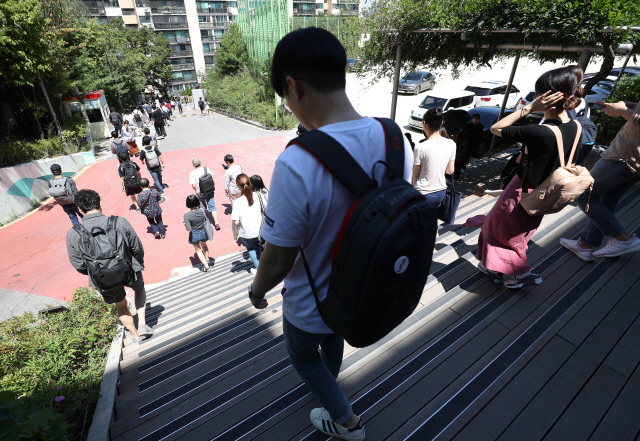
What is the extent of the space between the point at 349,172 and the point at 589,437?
1.92 m

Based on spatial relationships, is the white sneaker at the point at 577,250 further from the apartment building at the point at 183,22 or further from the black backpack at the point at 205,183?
the apartment building at the point at 183,22

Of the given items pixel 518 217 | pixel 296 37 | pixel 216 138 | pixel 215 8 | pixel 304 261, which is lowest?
pixel 216 138

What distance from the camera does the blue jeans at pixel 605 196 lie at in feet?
9.20

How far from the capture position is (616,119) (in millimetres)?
8062

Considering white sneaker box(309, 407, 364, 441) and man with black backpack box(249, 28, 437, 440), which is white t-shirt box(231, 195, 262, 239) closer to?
white sneaker box(309, 407, 364, 441)

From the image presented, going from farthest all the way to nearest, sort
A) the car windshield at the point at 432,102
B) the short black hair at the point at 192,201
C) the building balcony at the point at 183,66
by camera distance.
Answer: the building balcony at the point at 183,66 → the car windshield at the point at 432,102 → the short black hair at the point at 192,201

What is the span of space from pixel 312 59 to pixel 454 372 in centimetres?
200

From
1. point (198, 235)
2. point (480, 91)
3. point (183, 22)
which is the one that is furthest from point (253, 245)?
point (183, 22)

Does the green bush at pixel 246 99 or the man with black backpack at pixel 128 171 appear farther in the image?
the green bush at pixel 246 99

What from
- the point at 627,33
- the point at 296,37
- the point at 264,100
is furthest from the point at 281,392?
the point at 264,100

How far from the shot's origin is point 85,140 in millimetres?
14750

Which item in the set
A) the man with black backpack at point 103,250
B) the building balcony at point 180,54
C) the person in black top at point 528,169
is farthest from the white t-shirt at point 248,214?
the building balcony at point 180,54

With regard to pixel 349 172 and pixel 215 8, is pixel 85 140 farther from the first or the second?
pixel 215 8

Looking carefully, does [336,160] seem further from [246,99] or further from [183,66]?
[183,66]
